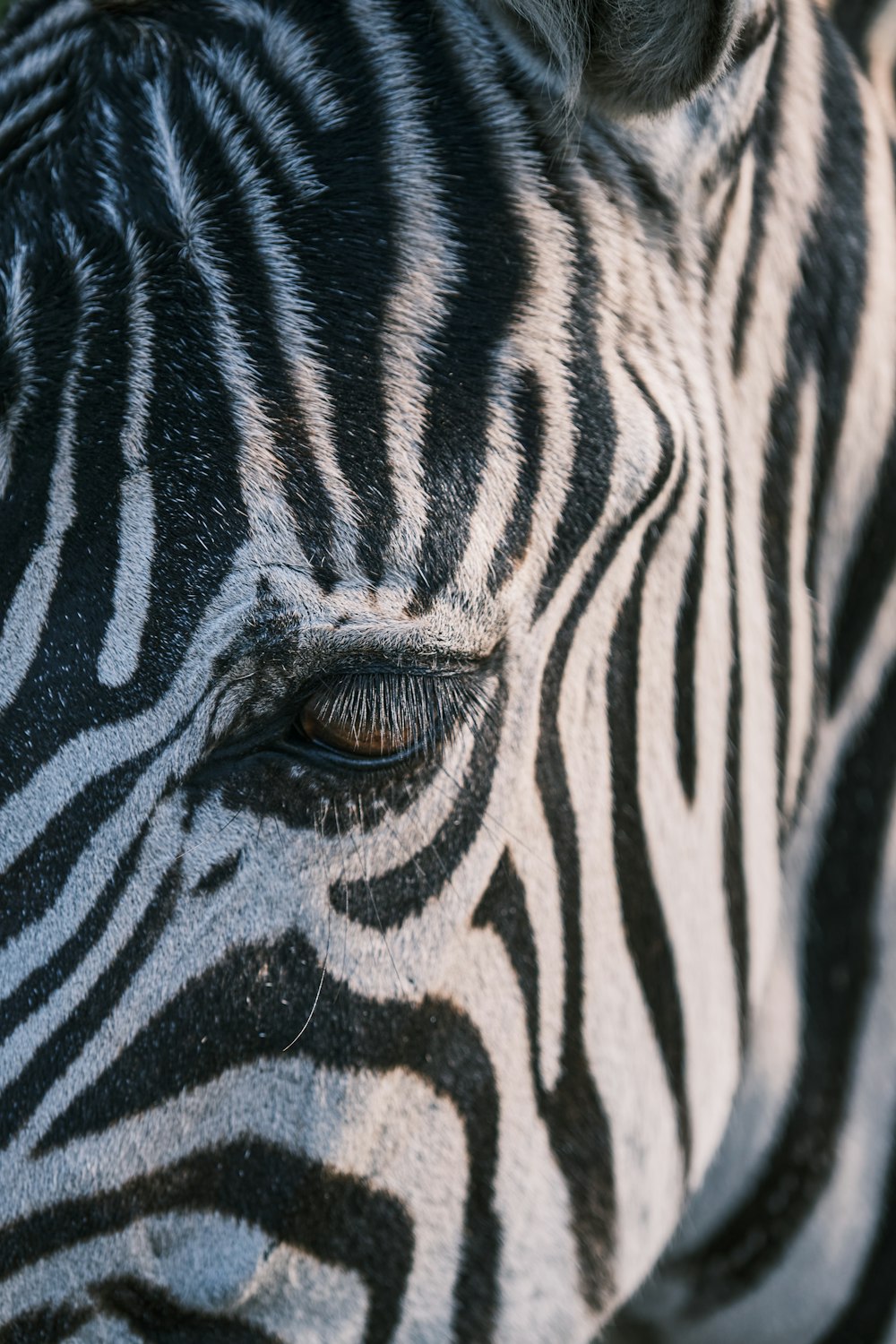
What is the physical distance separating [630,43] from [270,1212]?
1474 millimetres

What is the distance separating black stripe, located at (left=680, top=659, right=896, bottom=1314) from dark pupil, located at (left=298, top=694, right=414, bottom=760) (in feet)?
3.59

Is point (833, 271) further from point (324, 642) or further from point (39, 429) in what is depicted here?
point (39, 429)

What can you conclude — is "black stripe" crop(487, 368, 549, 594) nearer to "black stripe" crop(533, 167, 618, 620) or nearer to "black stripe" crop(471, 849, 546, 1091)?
"black stripe" crop(533, 167, 618, 620)

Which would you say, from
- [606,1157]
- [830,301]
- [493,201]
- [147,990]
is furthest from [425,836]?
[830,301]

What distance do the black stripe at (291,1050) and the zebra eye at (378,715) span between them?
0.23 m

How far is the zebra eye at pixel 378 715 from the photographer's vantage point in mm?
1354

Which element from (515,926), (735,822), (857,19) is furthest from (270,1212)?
(857,19)

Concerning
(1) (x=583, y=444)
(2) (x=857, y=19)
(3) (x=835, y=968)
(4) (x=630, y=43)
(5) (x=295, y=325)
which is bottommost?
(3) (x=835, y=968)

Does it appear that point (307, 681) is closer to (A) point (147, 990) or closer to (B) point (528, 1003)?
(A) point (147, 990)

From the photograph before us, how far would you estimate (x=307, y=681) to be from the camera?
1344 millimetres

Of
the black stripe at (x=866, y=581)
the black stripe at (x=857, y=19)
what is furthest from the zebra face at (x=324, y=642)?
the black stripe at (x=857, y=19)

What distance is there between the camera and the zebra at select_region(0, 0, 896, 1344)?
4.31ft

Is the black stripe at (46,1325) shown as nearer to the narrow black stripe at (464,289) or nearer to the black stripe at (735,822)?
the narrow black stripe at (464,289)

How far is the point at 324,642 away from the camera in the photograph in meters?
1.32
